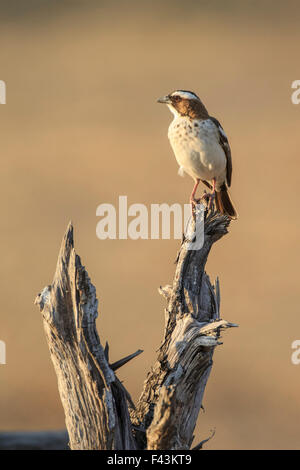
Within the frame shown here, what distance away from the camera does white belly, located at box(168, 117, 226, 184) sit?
8258mm

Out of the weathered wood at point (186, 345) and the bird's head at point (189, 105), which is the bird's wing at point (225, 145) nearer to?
the bird's head at point (189, 105)

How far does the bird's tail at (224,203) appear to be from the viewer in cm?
856

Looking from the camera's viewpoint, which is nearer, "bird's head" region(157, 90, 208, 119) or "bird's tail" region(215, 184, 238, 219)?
"bird's head" region(157, 90, 208, 119)

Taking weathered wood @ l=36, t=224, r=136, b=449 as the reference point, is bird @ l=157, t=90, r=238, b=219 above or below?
above

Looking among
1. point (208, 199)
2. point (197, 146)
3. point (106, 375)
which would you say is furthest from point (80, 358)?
point (197, 146)

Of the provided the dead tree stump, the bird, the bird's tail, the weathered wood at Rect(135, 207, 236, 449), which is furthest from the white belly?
the dead tree stump

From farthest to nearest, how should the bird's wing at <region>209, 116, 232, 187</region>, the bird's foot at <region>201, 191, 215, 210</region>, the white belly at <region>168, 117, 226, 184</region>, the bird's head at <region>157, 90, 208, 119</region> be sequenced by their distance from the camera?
the bird's wing at <region>209, 116, 232, 187</region>
the bird's head at <region>157, 90, 208, 119</region>
the white belly at <region>168, 117, 226, 184</region>
the bird's foot at <region>201, 191, 215, 210</region>

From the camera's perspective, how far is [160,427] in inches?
205

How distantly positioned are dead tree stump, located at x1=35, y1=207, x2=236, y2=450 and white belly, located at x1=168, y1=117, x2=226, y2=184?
2.53 metres

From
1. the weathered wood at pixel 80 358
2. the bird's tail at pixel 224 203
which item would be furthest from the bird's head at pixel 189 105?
the weathered wood at pixel 80 358

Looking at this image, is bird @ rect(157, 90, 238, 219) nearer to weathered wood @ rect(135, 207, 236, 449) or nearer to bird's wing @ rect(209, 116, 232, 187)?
bird's wing @ rect(209, 116, 232, 187)

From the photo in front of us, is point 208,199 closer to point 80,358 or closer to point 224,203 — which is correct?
point 224,203
